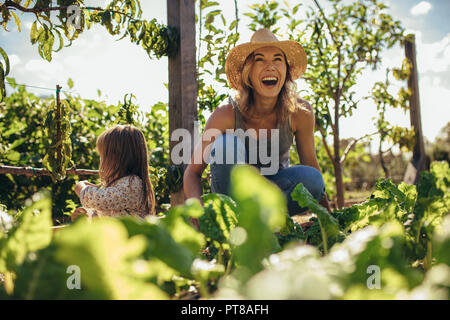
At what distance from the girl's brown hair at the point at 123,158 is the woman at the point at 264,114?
0.53 meters

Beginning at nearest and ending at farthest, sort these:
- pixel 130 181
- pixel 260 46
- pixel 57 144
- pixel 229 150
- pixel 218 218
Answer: pixel 218 218, pixel 229 150, pixel 57 144, pixel 260 46, pixel 130 181

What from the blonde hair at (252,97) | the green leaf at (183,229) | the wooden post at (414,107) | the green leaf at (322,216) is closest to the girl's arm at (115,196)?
the blonde hair at (252,97)

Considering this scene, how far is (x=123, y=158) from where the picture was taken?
7.86 ft

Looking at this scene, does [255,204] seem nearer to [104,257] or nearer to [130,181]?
[104,257]

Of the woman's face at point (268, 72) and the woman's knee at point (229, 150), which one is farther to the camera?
the woman's face at point (268, 72)

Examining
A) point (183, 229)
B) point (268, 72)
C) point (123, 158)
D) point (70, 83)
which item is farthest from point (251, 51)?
point (70, 83)

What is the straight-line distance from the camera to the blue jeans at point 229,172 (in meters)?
1.59

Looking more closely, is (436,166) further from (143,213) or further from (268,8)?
(268,8)

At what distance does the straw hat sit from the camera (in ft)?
7.26

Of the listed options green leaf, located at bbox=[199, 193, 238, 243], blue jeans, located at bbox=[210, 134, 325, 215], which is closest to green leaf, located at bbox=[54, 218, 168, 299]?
green leaf, located at bbox=[199, 193, 238, 243]

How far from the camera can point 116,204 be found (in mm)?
2268

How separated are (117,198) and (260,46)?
4.37ft

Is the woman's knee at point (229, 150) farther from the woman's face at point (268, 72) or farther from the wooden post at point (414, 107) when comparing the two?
the wooden post at point (414, 107)

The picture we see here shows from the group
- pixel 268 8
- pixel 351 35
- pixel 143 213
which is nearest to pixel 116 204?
pixel 143 213
